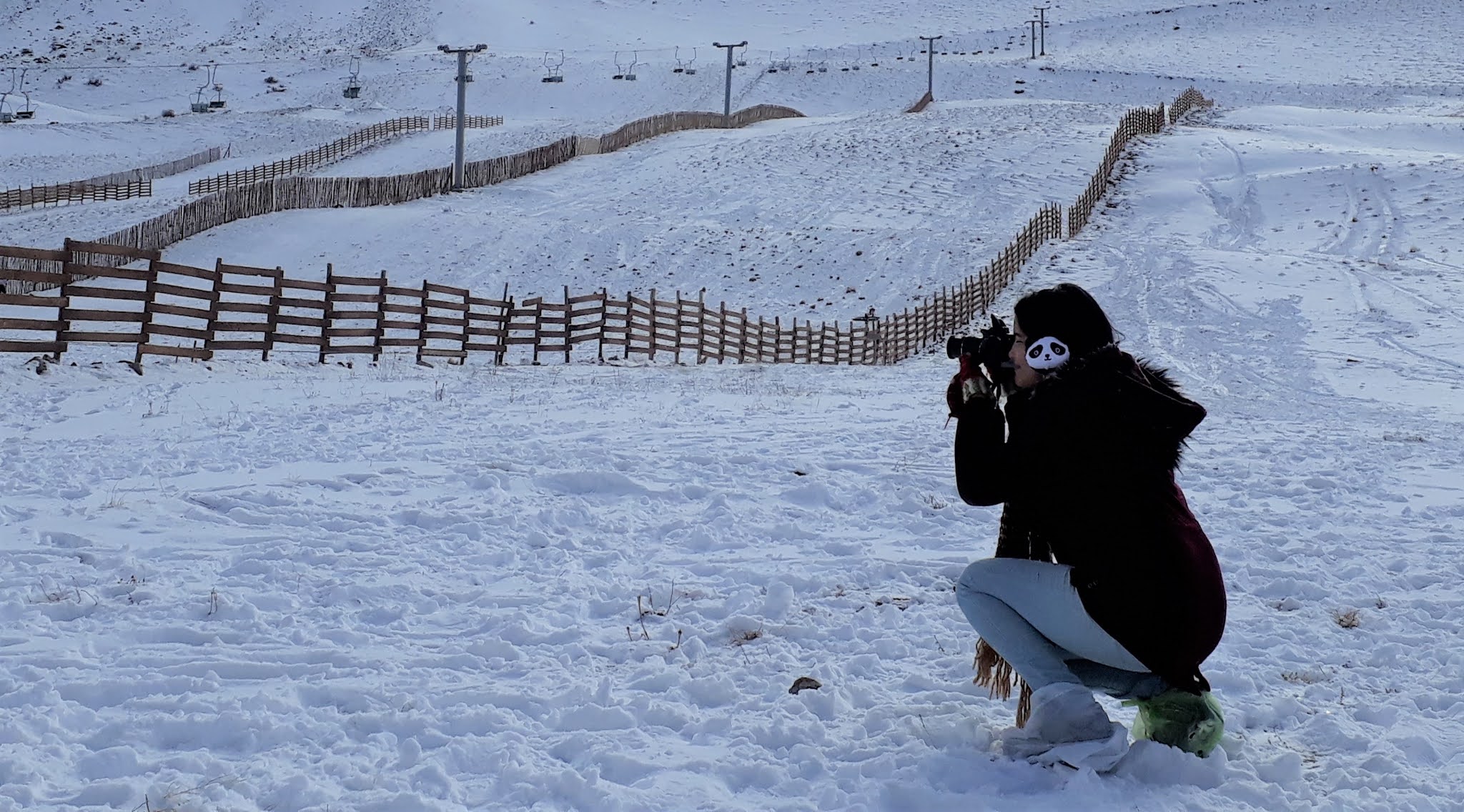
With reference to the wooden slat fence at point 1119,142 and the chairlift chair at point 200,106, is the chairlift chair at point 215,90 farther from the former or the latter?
the wooden slat fence at point 1119,142

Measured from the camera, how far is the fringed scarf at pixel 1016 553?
3.79m

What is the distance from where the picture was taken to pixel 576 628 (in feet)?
16.1

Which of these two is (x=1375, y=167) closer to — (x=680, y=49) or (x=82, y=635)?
(x=82, y=635)

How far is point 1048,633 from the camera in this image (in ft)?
11.9

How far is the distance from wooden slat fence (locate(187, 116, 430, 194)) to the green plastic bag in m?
47.8

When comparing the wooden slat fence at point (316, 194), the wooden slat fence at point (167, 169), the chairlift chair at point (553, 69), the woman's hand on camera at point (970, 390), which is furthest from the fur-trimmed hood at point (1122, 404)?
the chairlift chair at point (553, 69)

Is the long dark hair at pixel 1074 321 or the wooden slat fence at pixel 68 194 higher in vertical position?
the long dark hair at pixel 1074 321

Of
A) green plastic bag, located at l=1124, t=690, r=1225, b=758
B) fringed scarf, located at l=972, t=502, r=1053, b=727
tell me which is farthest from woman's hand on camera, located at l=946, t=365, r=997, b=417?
green plastic bag, located at l=1124, t=690, r=1225, b=758

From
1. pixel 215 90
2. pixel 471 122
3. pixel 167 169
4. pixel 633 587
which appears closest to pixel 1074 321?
pixel 633 587

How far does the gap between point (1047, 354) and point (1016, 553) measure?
2.19 feet

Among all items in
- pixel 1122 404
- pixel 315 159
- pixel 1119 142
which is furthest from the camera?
pixel 315 159

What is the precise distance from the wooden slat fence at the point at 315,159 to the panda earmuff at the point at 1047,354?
4741 cm

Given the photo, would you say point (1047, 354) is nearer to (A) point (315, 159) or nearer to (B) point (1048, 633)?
(B) point (1048, 633)

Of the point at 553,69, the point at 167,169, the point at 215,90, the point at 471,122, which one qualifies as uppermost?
the point at 553,69
